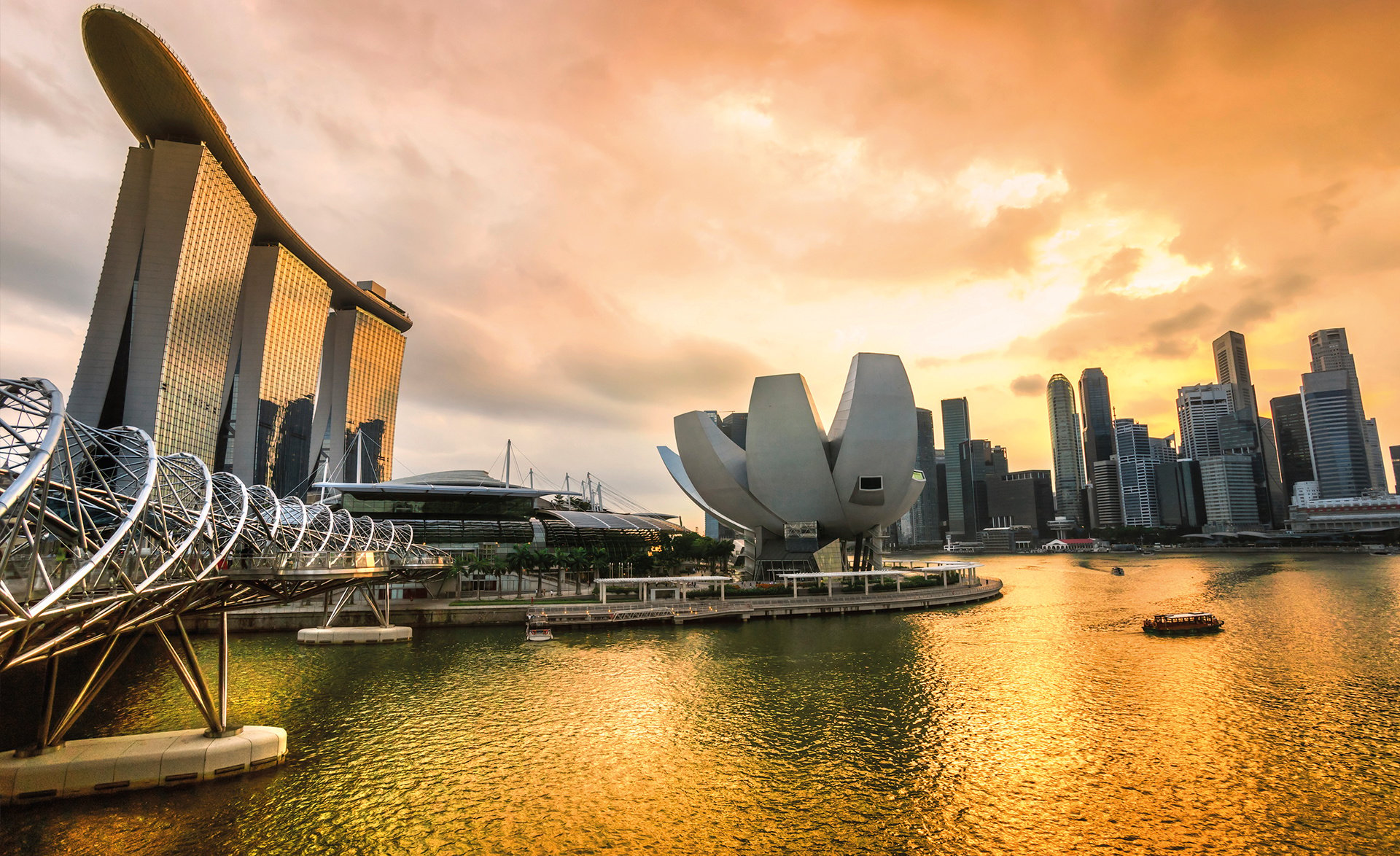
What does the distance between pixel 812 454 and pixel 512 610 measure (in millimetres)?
25726

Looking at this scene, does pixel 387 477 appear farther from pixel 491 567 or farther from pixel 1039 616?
pixel 1039 616

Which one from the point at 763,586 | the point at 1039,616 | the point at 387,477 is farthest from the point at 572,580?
the point at 387,477

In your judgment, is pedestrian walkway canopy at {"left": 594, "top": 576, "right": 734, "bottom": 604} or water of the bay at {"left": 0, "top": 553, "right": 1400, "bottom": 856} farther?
pedestrian walkway canopy at {"left": 594, "top": 576, "right": 734, "bottom": 604}

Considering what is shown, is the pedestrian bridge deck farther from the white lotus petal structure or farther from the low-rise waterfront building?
the low-rise waterfront building

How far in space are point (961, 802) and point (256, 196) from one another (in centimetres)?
10928

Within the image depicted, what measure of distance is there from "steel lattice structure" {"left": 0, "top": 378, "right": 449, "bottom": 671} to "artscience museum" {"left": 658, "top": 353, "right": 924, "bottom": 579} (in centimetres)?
3704

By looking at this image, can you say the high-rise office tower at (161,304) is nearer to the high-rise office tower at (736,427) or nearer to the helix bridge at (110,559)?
the high-rise office tower at (736,427)

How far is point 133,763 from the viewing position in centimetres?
1477

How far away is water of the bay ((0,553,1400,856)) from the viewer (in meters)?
13.2

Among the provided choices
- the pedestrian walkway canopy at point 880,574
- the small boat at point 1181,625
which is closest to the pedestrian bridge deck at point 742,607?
the pedestrian walkway canopy at point 880,574

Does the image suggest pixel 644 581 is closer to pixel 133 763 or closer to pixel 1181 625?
Result: pixel 1181 625

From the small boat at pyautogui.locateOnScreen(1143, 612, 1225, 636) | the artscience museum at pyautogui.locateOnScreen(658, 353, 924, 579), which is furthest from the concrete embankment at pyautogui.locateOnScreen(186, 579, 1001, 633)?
the small boat at pyautogui.locateOnScreen(1143, 612, 1225, 636)

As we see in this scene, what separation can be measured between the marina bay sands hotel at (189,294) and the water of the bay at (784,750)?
58.7m

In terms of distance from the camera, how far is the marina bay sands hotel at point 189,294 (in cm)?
7481
